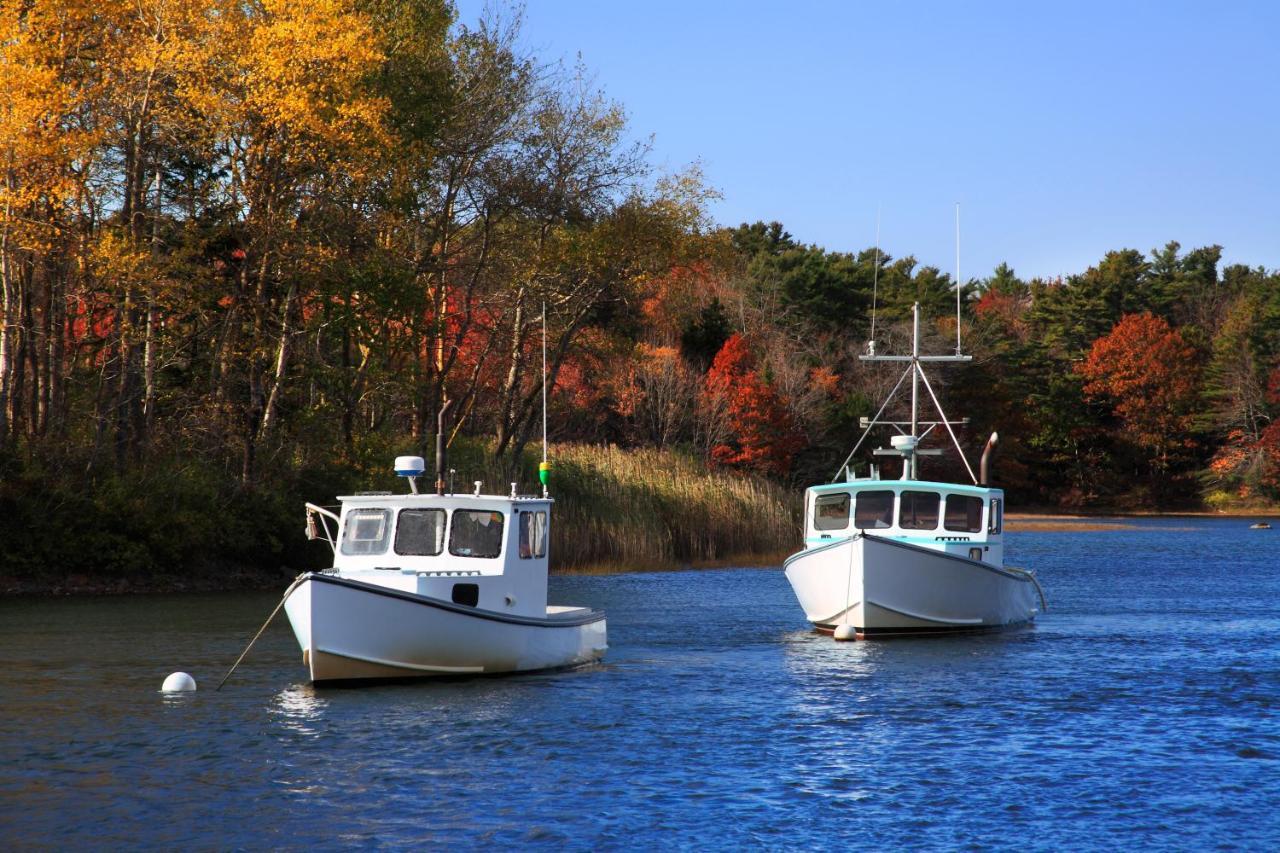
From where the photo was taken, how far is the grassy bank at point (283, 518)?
35.0m

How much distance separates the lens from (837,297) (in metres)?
90.0

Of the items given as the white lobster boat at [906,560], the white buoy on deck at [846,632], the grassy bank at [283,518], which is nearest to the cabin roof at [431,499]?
the white lobster boat at [906,560]

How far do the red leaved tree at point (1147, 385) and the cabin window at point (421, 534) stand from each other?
84790 mm

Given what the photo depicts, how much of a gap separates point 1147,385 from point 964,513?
77688mm

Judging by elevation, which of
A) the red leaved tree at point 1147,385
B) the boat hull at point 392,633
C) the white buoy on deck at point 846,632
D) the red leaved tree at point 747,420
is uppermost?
the red leaved tree at point 1147,385

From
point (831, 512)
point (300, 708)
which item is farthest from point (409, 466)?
point (831, 512)

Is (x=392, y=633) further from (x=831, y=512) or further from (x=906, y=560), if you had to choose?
(x=831, y=512)

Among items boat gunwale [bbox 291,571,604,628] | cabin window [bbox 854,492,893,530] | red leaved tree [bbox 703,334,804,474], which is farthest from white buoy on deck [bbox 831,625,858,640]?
red leaved tree [bbox 703,334,804,474]

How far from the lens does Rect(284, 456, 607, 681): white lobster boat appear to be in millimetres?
20516

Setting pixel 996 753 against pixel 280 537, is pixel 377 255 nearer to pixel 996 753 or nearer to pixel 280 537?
pixel 280 537

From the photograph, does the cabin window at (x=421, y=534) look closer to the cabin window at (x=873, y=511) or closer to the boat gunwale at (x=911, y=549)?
the boat gunwale at (x=911, y=549)

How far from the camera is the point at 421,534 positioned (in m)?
22.6

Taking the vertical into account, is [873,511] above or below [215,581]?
above

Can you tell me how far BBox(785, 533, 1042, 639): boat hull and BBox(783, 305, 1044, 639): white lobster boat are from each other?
0.02 meters
